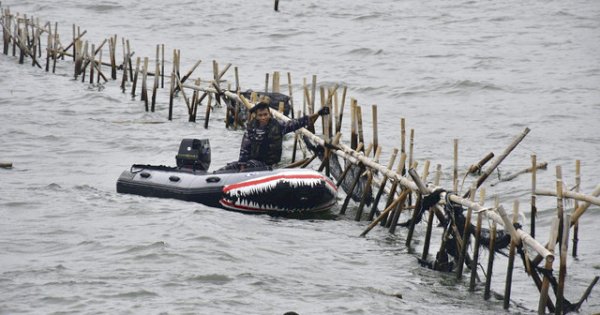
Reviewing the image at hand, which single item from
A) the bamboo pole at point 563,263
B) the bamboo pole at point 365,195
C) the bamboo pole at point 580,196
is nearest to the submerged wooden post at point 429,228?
the bamboo pole at point 580,196

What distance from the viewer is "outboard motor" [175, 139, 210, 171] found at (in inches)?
592

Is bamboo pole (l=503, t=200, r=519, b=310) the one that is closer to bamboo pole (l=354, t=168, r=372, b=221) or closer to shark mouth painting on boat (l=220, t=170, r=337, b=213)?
bamboo pole (l=354, t=168, r=372, b=221)

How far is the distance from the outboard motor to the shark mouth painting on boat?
1019 mm

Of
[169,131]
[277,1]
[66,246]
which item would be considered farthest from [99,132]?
[277,1]

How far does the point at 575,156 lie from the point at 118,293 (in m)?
10.9

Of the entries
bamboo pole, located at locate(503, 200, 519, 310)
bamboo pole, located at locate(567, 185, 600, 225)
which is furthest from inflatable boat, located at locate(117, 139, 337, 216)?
bamboo pole, located at locate(503, 200, 519, 310)

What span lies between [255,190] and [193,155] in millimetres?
1365

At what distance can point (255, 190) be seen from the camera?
14289 millimetres

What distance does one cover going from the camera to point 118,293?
9.97m

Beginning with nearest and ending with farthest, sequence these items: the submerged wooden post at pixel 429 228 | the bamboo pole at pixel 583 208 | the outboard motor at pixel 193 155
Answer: the bamboo pole at pixel 583 208
the submerged wooden post at pixel 429 228
the outboard motor at pixel 193 155

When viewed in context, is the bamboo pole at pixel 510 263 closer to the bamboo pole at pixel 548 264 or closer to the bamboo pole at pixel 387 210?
the bamboo pole at pixel 548 264

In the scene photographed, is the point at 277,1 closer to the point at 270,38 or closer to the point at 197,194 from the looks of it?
the point at 270,38

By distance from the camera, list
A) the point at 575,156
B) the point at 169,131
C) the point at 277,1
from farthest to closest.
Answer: the point at 277,1
the point at 169,131
the point at 575,156

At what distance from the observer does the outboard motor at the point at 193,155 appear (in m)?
15.0
